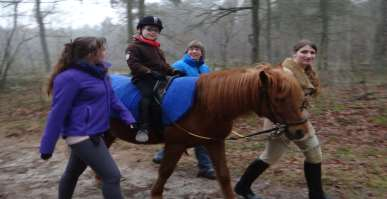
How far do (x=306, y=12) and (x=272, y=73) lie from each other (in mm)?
14043

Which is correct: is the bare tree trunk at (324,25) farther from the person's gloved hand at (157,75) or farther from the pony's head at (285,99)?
the pony's head at (285,99)

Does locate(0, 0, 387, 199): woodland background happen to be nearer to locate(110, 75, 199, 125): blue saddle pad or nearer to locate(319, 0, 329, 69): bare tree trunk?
locate(319, 0, 329, 69): bare tree trunk

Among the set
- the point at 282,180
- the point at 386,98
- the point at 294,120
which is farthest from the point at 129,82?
the point at 386,98

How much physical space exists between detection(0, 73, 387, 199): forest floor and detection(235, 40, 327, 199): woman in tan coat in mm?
419

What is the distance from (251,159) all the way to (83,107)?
3.49 m

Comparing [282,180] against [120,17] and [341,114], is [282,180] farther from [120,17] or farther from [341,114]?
A: [120,17]

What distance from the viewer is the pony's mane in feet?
10.7

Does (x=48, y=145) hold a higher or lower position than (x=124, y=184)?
higher

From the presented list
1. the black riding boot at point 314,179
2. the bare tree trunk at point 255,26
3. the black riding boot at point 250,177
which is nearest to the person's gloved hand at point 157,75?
the black riding boot at point 250,177

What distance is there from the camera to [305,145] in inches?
148

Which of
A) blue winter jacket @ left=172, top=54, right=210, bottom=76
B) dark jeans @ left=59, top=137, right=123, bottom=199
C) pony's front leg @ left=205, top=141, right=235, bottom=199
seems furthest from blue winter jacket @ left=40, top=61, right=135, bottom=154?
blue winter jacket @ left=172, top=54, right=210, bottom=76

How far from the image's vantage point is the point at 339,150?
6160 mm

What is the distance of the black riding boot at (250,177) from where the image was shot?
13.6 feet

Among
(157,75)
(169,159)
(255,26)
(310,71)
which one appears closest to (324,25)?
(255,26)
